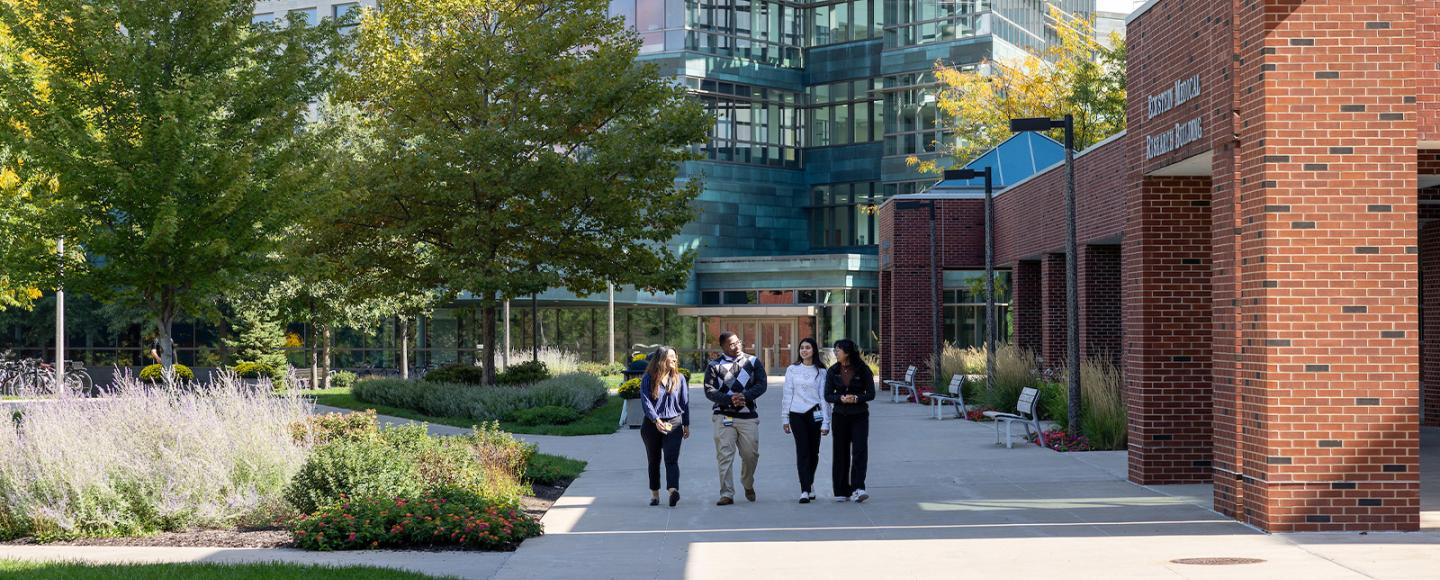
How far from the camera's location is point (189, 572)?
1016cm

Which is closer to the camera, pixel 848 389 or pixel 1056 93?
pixel 848 389

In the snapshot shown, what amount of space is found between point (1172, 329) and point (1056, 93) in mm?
31794

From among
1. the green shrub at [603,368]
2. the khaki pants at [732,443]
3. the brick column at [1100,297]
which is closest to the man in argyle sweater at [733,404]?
the khaki pants at [732,443]

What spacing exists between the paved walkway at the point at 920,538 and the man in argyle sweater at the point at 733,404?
17.7 inches

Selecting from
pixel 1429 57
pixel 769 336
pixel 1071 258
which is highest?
pixel 1429 57

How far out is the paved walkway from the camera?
33.9 ft

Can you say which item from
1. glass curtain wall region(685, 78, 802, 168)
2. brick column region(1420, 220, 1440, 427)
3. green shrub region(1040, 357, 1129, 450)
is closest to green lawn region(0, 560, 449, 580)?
green shrub region(1040, 357, 1129, 450)

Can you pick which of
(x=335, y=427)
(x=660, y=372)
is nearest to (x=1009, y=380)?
(x=335, y=427)

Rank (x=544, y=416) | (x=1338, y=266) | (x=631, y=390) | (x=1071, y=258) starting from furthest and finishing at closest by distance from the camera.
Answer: (x=544, y=416) < (x=631, y=390) < (x=1071, y=258) < (x=1338, y=266)

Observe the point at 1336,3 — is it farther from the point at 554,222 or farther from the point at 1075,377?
the point at 554,222

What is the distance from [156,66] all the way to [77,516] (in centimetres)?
853

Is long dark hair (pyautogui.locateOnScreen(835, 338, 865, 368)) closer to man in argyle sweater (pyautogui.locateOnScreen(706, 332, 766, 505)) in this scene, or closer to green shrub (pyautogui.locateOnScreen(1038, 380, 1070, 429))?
man in argyle sweater (pyautogui.locateOnScreen(706, 332, 766, 505))

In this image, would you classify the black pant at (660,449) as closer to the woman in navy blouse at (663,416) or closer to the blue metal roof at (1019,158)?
the woman in navy blouse at (663,416)

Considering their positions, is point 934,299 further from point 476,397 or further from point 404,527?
point 404,527
